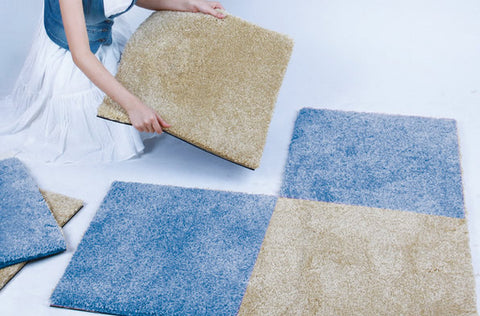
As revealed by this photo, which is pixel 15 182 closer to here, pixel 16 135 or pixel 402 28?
pixel 16 135

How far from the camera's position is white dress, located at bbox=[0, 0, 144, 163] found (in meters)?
2.00

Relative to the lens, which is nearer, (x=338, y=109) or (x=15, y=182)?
(x=15, y=182)

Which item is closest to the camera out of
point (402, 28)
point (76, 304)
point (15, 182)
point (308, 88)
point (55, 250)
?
point (76, 304)

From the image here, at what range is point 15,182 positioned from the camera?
195cm

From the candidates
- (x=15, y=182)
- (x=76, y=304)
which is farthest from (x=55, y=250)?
(x=15, y=182)

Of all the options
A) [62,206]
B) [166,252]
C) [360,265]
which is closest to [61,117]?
[62,206]

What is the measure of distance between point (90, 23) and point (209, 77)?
446 mm

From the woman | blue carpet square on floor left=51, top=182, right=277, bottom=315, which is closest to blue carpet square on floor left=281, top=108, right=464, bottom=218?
blue carpet square on floor left=51, top=182, right=277, bottom=315

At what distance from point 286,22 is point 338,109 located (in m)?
0.77

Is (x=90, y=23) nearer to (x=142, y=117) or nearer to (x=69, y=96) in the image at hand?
(x=69, y=96)

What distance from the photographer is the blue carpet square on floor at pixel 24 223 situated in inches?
66.5

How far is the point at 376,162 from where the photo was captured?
191 cm

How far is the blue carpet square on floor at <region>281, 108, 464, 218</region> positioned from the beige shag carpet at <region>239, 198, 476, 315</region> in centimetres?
6

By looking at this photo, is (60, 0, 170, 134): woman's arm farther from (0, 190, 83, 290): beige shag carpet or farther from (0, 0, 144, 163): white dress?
(0, 190, 83, 290): beige shag carpet
